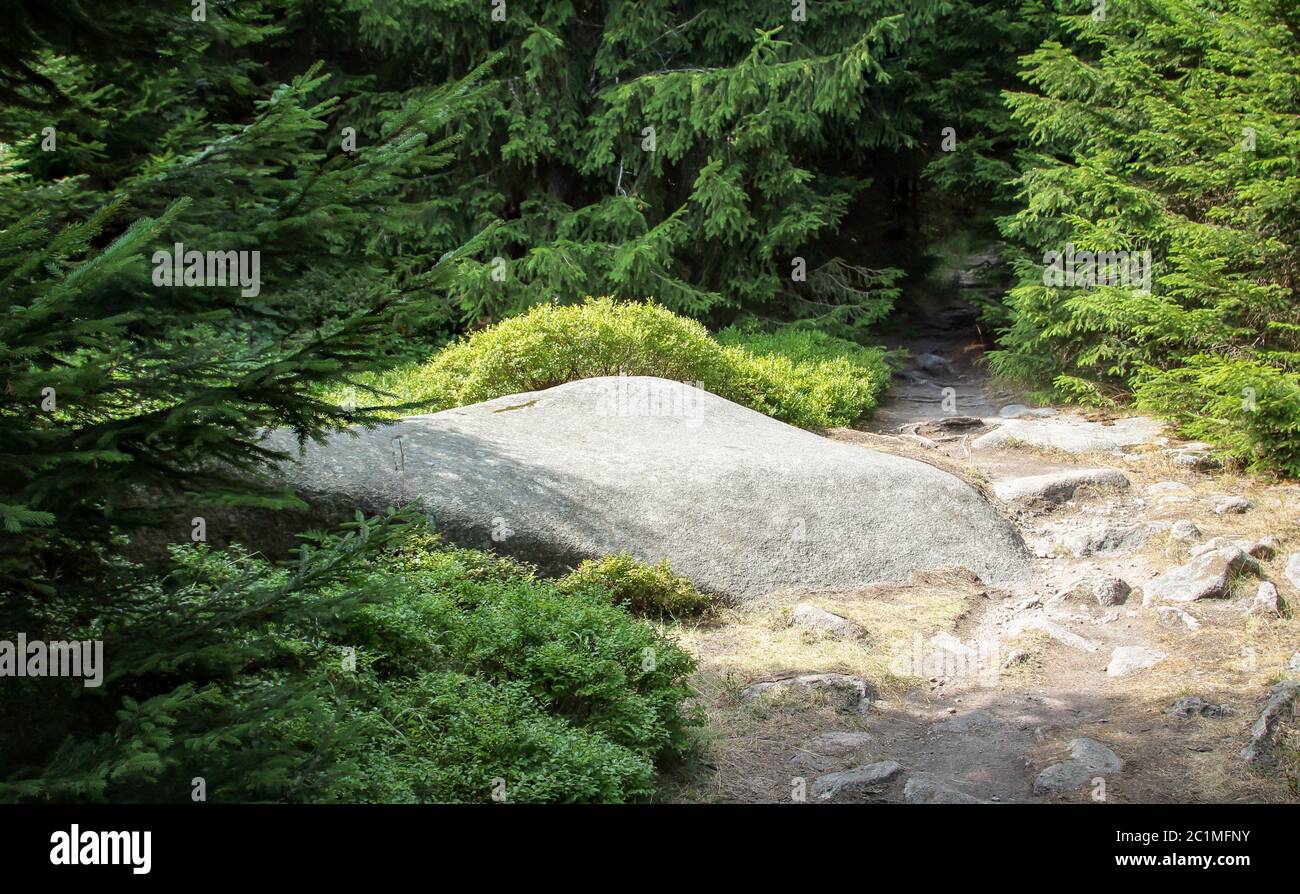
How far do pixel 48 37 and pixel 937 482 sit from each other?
719 centimetres

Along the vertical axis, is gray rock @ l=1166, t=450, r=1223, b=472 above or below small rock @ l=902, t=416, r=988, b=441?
below

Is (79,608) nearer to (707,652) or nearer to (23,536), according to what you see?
(23,536)

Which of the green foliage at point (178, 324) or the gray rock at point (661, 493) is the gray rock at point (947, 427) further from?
the green foliage at point (178, 324)

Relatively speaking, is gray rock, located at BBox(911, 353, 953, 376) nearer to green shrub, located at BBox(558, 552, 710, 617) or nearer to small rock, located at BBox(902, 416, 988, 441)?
small rock, located at BBox(902, 416, 988, 441)

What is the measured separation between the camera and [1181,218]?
11195 millimetres

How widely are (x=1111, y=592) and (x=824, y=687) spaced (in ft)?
8.71

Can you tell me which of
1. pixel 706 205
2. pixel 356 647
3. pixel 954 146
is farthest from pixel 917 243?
pixel 356 647

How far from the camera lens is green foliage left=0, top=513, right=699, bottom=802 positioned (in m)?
3.30

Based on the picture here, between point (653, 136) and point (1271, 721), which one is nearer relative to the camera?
point (1271, 721)

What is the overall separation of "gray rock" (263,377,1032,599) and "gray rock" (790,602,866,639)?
1.45 ft

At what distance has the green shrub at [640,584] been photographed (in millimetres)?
7035

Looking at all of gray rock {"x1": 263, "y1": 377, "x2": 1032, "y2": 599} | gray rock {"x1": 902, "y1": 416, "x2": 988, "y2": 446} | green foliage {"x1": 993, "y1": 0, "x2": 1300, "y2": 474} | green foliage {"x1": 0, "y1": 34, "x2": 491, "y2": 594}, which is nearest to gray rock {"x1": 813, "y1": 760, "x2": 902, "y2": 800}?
gray rock {"x1": 263, "y1": 377, "x2": 1032, "y2": 599}

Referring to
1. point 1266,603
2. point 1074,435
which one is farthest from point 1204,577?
point 1074,435

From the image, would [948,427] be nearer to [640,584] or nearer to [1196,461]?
[1196,461]
